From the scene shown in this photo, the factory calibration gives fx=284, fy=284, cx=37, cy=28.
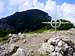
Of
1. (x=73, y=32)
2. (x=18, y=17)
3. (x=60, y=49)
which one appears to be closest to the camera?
(x=60, y=49)

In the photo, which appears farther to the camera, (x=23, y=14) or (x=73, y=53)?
(x=23, y=14)

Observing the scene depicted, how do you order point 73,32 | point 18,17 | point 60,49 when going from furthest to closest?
1. point 18,17
2. point 73,32
3. point 60,49

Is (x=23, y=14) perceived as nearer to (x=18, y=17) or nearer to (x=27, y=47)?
(x=18, y=17)

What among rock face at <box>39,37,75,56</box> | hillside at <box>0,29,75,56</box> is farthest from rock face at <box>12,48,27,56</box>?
rock face at <box>39,37,75,56</box>

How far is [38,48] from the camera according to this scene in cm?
2650

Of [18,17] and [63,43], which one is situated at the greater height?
[63,43]

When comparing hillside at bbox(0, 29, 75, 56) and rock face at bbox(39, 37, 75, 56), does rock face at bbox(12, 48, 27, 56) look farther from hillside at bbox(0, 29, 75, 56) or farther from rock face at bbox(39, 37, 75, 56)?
rock face at bbox(39, 37, 75, 56)

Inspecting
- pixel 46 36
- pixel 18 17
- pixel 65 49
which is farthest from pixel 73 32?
pixel 18 17

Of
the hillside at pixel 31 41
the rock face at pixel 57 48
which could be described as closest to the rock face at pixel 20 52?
the hillside at pixel 31 41

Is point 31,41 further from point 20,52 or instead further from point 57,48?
point 57,48

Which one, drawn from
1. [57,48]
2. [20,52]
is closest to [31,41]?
[20,52]

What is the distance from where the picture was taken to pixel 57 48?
25344 millimetres

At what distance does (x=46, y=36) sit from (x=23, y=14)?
365 ft

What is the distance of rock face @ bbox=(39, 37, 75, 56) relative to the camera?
2534 centimetres
